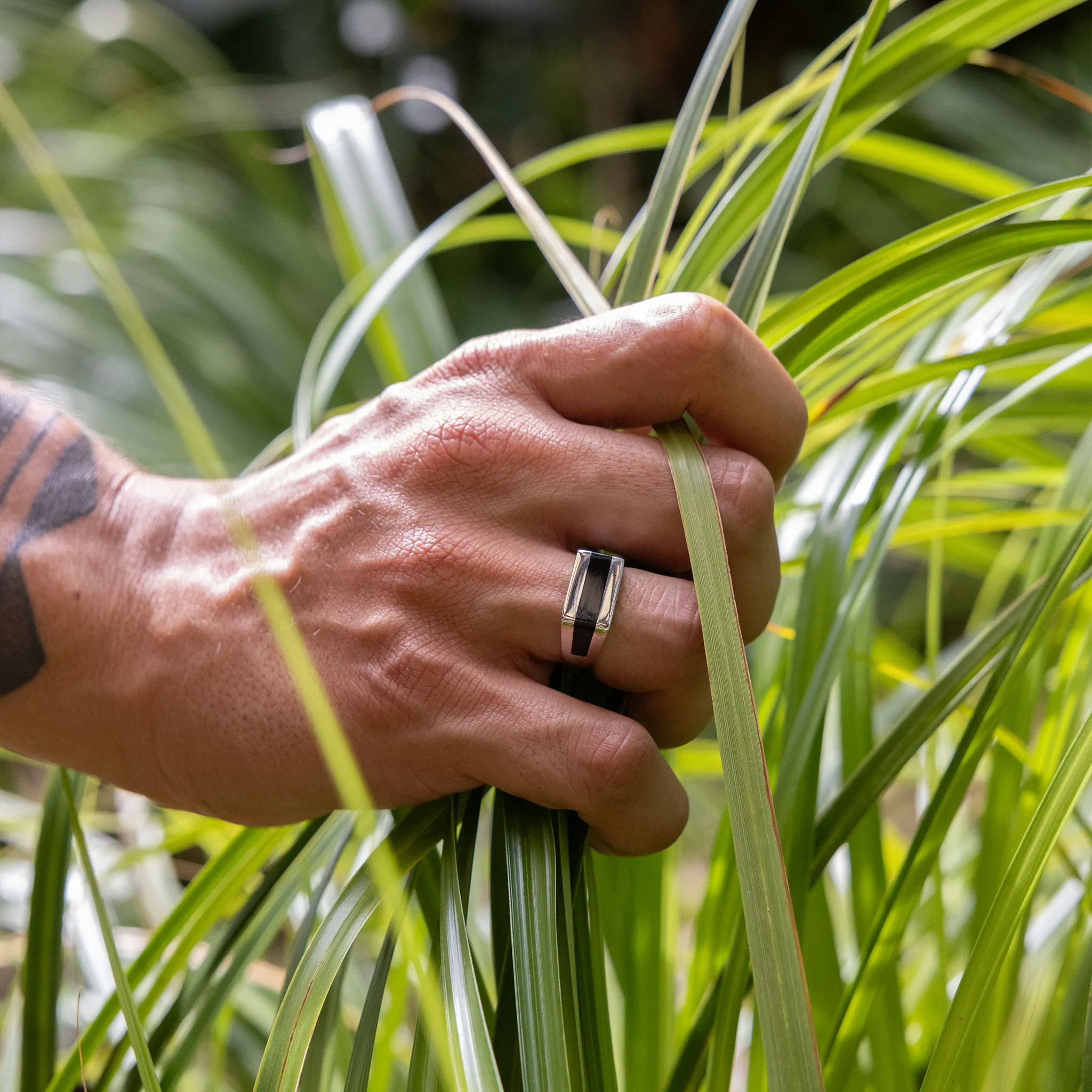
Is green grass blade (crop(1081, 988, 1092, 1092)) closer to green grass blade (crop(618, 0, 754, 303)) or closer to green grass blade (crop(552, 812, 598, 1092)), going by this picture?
green grass blade (crop(552, 812, 598, 1092))

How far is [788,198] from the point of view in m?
0.34

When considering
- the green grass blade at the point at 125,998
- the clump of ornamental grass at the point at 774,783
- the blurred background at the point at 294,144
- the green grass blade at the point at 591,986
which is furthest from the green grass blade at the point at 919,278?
the blurred background at the point at 294,144

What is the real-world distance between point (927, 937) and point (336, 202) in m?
0.57

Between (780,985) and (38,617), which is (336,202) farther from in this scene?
(780,985)

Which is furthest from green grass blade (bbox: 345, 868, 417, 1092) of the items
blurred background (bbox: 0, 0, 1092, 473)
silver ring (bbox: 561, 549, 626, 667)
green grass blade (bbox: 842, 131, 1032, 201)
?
blurred background (bbox: 0, 0, 1092, 473)

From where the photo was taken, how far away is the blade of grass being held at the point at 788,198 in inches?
12.9

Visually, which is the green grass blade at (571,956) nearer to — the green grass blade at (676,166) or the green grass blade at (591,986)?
the green grass blade at (591,986)

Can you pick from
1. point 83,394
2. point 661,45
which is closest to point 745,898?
point 83,394

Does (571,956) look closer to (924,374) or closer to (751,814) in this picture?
(751,814)

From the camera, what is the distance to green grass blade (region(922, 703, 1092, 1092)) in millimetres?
262

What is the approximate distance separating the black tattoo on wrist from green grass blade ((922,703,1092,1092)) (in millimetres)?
338

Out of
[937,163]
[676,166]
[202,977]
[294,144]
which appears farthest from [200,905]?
[294,144]

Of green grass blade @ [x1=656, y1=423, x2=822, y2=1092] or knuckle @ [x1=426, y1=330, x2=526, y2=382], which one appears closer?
green grass blade @ [x1=656, y1=423, x2=822, y2=1092]

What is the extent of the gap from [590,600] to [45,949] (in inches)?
11.4
